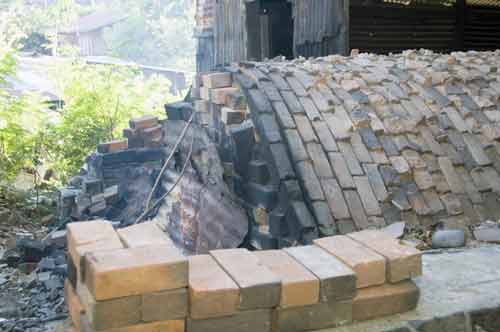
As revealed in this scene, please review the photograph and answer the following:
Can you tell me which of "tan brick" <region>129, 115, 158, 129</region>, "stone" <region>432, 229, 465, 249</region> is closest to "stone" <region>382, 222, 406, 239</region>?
"stone" <region>432, 229, 465, 249</region>

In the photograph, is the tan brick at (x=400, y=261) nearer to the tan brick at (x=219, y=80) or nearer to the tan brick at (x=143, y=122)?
the tan brick at (x=219, y=80)

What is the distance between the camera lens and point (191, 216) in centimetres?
→ 577

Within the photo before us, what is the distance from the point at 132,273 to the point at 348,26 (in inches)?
291

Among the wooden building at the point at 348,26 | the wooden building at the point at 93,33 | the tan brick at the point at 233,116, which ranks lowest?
the tan brick at the point at 233,116

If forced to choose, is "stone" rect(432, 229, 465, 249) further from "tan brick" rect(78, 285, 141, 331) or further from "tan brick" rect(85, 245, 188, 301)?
"tan brick" rect(78, 285, 141, 331)

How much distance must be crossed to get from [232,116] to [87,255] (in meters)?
3.12

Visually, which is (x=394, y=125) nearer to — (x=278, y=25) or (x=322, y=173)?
(x=322, y=173)

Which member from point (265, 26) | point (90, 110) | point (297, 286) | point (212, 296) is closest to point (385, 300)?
point (297, 286)

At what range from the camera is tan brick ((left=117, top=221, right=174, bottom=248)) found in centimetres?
212

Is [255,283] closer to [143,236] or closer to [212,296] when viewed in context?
[212,296]

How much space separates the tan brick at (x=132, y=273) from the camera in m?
1.74

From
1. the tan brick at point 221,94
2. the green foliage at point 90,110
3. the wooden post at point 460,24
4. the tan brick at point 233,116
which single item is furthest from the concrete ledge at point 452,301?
the green foliage at point 90,110

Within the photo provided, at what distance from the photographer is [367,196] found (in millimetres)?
4340

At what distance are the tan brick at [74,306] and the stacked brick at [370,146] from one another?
2118 mm
